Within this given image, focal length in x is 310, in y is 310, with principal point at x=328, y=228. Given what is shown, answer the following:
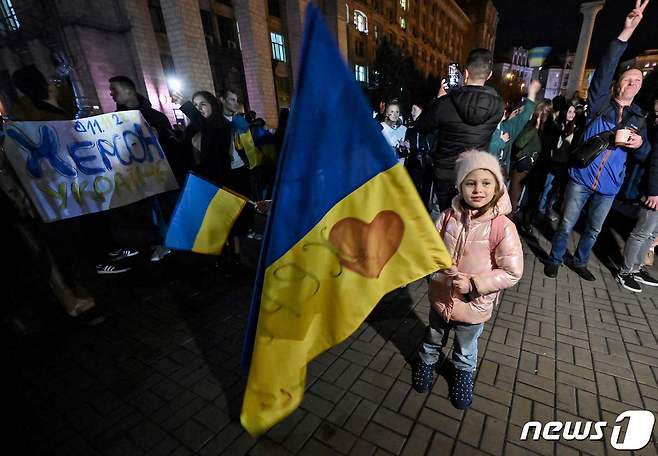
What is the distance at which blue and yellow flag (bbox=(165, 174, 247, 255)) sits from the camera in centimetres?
212

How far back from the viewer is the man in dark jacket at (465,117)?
3.23 m

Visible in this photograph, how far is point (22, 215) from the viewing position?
9.52ft

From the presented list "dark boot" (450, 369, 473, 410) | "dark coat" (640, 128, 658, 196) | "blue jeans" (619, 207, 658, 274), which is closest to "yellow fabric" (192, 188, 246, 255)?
"dark boot" (450, 369, 473, 410)

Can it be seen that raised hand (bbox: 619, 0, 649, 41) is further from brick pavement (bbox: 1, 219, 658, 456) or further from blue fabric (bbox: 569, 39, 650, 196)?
brick pavement (bbox: 1, 219, 658, 456)

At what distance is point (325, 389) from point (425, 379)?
0.81 meters

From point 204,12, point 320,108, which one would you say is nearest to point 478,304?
point 320,108

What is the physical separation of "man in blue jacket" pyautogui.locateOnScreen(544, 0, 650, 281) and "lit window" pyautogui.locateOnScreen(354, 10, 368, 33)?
3621 cm

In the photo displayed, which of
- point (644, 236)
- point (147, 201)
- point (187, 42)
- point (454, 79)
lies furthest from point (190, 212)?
point (187, 42)

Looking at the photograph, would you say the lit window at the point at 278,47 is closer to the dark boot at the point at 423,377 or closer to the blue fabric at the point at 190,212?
Answer: the blue fabric at the point at 190,212

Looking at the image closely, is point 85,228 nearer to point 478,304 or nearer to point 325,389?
point 325,389

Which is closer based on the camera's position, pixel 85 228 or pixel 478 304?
pixel 478 304

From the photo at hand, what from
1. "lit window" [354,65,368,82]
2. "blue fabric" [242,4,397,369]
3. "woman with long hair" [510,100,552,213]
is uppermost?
"lit window" [354,65,368,82]

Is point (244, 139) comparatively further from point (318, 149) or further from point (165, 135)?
point (318, 149)

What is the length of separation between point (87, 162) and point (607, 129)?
615cm
